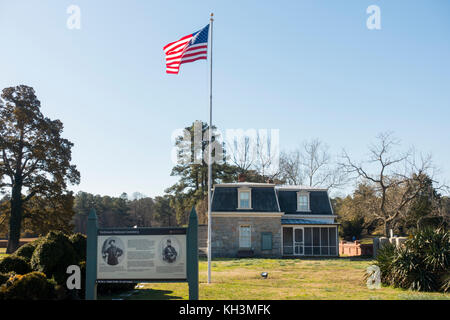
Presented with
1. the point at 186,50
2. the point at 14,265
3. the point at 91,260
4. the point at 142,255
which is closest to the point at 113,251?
the point at 91,260

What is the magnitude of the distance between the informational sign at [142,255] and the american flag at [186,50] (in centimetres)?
673

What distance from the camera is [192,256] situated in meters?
9.71

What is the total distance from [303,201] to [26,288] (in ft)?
87.8

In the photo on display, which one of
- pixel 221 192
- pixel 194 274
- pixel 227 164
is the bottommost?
pixel 194 274

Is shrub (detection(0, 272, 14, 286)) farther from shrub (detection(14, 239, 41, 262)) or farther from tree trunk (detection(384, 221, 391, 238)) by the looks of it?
tree trunk (detection(384, 221, 391, 238))

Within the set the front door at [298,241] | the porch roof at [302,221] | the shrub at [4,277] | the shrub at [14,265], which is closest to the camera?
the shrub at [4,277]

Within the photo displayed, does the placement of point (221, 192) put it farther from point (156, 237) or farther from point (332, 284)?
point (156, 237)

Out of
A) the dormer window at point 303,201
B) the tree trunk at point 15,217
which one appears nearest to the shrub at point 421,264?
the dormer window at point 303,201

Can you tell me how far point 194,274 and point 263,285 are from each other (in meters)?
4.83

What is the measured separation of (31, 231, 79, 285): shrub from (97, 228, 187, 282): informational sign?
136 cm

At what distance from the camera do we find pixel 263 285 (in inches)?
547

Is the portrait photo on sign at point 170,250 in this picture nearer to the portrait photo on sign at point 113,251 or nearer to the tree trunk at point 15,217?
the portrait photo on sign at point 113,251

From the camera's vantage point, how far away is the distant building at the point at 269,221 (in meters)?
30.5
